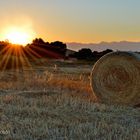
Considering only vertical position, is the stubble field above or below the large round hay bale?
below

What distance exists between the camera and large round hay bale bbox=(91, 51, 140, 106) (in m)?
11.9

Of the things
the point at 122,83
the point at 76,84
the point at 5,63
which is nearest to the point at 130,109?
the point at 122,83

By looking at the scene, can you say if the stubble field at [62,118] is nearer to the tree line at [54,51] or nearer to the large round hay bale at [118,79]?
the large round hay bale at [118,79]

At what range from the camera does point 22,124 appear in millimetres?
8359

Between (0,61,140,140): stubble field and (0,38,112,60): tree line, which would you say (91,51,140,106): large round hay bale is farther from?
(0,38,112,60): tree line

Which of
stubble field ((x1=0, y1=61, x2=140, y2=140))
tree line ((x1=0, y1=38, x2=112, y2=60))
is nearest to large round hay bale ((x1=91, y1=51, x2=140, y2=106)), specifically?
stubble field ((x1=0, y1=61, x2=140, y2=140))

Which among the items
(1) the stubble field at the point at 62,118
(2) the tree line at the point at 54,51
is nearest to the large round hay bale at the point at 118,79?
(1) the stubble field at the point at 62,118

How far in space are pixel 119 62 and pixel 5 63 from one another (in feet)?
59.7

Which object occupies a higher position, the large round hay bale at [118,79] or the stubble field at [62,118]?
the large round hay bale at [118,79]

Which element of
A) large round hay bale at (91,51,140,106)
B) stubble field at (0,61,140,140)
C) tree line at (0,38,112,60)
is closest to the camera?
stubble field at (0,61,140,140)

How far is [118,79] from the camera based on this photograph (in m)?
12.4

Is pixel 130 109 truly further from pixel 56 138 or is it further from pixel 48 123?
pixel 56 138

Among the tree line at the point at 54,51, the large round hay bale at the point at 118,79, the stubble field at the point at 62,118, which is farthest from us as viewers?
the tree line at the point at 54,51

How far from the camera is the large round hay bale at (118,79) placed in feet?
39.0
